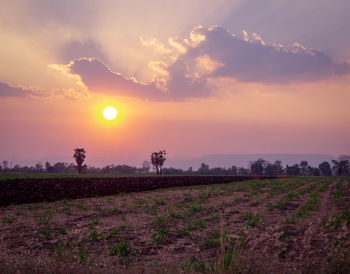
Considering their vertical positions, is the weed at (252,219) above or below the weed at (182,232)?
below

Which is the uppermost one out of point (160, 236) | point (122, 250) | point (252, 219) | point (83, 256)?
point (83, 256)

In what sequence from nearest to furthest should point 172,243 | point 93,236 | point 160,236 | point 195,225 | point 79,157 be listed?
point 172,243
point 93,236
point 160,236
point 195,225
point 79,157

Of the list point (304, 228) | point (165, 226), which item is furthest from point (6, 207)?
point (304, 228)

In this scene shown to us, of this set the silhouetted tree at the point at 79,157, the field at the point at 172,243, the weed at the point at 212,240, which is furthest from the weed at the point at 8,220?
the silhouetted tree at the point at 79,157

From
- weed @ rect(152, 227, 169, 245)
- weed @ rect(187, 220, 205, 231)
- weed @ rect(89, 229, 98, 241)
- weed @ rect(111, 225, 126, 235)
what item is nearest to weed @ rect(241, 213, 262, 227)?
weed @ rect(187, 220, 205, 231)

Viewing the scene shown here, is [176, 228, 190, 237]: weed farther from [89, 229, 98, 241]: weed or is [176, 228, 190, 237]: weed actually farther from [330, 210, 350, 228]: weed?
[330, 210, 350, 228]: weed

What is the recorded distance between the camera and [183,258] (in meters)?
8.74

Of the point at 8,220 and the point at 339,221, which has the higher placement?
the point at 8,220

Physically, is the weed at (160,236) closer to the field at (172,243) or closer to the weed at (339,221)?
the field at (172,243)

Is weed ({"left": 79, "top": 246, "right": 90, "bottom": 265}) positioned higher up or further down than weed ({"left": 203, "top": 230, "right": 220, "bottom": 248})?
higher up

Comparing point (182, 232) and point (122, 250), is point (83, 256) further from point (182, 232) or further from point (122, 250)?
point (182, 232)

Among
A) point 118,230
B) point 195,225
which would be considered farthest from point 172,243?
point 195,225

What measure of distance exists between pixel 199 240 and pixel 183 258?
2.41 meters

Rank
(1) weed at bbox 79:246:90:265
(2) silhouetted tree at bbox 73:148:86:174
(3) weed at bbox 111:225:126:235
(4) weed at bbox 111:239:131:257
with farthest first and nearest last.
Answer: (2) silhouetted tree at bbox 73:148:86:174 → (3) weed at bbox 111:225:126:235 → (4) weed at bbox 111:239:131:257 → (1) weed at bbox 79:246:90:265
